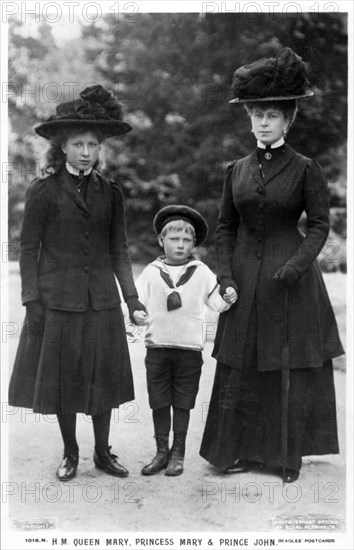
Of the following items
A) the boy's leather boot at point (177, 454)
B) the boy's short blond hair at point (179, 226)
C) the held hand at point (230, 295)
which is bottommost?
the boy's leather boot at point (177, 454)

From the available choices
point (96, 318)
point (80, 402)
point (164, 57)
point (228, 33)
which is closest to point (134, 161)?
point (164, 57)

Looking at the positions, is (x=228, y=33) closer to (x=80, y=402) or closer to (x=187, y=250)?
(x=187, y=250)

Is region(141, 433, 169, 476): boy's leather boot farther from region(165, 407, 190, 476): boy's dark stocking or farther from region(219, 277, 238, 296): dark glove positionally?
region(219, 277, 238, 296): dark glove

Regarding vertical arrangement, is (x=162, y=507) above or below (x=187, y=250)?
below

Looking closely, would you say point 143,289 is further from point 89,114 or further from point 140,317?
point 89,114

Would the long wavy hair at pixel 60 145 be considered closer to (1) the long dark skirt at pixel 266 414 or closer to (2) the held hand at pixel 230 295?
(2) the held hand at pixel 230 295

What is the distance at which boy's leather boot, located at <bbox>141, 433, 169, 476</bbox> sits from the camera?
359 centimetres

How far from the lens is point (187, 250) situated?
Result: 3568 mm

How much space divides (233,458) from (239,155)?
211 centimetres

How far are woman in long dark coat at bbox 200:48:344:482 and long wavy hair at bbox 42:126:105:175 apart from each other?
0.74m

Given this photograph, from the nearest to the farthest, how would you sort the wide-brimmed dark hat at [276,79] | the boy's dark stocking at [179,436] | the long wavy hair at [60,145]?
the wide-brimmed dark hat at [276,79], the long wavy hair at [60,145], the boy's dark stocking at [179,436]

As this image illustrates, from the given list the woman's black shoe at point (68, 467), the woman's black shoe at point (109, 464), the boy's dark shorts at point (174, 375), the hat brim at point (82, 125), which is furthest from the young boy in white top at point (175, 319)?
the hat brim at point (82, 125)

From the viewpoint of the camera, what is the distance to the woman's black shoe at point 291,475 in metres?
3.49

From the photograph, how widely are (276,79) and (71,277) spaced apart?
1.42m
